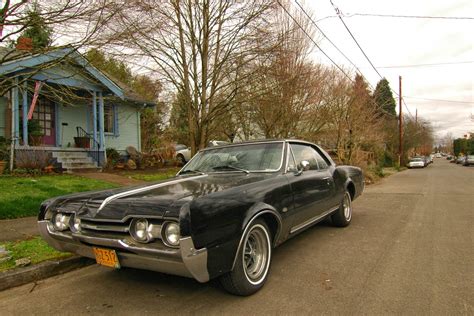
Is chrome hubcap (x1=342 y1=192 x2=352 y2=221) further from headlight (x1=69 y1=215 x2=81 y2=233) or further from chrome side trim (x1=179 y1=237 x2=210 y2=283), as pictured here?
headlight (x1=69 y1=215 x2=81 y2=233)

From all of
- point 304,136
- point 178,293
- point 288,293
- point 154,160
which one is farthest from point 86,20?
point 154,160

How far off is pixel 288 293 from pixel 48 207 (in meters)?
2.70

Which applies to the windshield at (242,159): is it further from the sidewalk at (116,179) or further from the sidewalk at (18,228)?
the sidewalk at (116,179)

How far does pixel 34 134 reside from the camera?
1303 centimetres

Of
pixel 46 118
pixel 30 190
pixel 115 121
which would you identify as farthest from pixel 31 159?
pixel 115 121

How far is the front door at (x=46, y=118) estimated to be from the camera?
14492 mm

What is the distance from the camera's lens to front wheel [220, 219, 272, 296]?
322 cm

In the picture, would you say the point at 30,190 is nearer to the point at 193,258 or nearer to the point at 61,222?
the point at 61,222

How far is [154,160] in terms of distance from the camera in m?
16.7

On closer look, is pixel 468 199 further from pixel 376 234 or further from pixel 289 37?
pixel 289 37

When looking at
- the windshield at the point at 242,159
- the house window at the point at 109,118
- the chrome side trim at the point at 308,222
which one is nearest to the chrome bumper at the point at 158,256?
the chrome side trim at the point at 308,222

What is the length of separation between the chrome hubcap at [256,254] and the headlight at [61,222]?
6.15 feet

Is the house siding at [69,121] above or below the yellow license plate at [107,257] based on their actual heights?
above

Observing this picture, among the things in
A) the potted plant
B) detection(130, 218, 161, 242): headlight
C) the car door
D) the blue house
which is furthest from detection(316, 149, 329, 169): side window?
the potted plant
